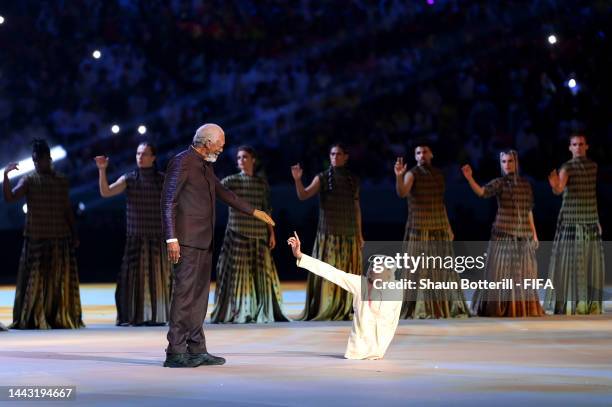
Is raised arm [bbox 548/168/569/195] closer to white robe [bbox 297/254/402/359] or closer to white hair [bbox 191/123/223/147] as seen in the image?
white robe [bbox 297/254/402/359]

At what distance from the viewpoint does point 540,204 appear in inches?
610

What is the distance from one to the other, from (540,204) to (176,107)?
3.96 metres

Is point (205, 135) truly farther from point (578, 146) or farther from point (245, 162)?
point (578, 146)

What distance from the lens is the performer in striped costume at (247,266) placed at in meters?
11.2

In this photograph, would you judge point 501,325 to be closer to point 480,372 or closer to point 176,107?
point 480,372

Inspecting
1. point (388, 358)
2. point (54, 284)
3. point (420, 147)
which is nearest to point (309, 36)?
point (420, 147)

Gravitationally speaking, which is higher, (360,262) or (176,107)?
(176,107)

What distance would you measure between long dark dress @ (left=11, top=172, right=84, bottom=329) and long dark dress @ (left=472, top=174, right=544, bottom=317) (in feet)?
10.6

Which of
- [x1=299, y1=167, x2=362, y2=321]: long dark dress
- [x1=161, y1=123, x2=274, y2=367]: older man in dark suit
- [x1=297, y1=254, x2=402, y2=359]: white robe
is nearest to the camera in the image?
[x1=161, y1=123, x2=274, y2=367]: older man in dark suit

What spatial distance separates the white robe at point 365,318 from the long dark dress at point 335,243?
3.15 metres

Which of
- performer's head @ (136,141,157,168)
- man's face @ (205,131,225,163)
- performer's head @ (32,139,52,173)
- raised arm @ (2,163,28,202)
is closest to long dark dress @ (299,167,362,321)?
performer's head @ (136,141,157,168)

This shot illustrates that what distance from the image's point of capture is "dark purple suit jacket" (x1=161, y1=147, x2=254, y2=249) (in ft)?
25.3

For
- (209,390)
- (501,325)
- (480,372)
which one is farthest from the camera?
(501,325)

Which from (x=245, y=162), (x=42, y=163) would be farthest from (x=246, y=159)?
(x=42, y=163)
